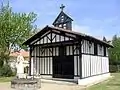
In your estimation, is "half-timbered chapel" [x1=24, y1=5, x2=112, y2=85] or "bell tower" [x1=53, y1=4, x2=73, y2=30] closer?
"half-timbered chapel" [x1=24, y1=5, x2=112, y2=85]

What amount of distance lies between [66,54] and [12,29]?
1050 cm

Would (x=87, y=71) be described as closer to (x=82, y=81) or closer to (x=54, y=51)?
(x=82, y=81)

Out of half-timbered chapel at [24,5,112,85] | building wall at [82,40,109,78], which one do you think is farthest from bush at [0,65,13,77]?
building wall at [82,40,109,78]

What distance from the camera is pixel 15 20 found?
29.7 meters

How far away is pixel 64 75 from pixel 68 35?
13.3 ft

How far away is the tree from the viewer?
28.9 m

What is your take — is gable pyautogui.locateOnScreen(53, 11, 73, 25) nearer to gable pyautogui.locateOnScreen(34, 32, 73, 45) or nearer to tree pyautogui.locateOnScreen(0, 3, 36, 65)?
gable pyautogui.locateOnScreen(34, 32, 73, 45)

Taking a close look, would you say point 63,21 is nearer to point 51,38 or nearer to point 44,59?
point 51,38

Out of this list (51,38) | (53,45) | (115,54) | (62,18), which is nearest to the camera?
(53,45)

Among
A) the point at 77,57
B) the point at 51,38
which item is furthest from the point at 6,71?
the point at 77,57

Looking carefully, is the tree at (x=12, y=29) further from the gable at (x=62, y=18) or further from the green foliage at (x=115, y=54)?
the green foliage at (x=115, y=54)

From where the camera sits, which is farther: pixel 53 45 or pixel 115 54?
pixel 115 54

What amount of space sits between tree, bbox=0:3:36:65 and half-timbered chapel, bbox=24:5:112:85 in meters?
5.66

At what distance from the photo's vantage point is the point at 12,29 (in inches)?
1147
